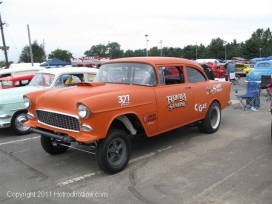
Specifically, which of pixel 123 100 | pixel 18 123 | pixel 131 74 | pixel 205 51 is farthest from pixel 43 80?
pixel 205 51

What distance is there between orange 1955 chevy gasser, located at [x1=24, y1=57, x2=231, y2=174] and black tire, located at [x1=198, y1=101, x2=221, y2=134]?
0.21m

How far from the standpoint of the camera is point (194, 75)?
623cm

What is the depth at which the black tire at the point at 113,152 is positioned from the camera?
4125 millimetres

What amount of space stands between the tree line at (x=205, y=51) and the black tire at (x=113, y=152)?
7849 cm

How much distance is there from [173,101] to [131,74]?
0.98 meters

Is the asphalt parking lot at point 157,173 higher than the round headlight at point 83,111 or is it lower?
lower

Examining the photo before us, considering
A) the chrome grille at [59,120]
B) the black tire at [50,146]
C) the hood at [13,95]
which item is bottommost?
the black tire at [50,146]

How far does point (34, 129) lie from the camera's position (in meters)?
4.70

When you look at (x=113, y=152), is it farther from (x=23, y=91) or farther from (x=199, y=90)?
(x=23, y=91)

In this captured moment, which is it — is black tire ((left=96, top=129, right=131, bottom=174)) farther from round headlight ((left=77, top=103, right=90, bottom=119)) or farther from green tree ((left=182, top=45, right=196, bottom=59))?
green tree ((left=182, top=45, right=196, bottom=59))

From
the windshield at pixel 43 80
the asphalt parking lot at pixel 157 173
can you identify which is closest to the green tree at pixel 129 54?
the windshield at pixel 43 80

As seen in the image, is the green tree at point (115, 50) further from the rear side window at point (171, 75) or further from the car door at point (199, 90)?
the rear side window at point (171, 75)

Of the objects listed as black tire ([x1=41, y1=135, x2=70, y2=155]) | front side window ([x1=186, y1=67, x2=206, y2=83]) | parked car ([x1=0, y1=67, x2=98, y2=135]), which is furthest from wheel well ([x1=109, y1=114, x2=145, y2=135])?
parked car ([x1=0, y1=67, x2=98, y2=135])

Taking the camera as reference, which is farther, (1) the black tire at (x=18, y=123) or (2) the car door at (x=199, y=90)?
(1) the black tire at (x=18, y=123)
